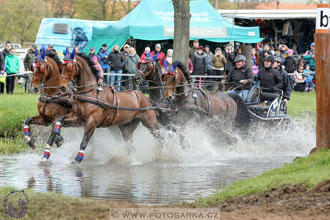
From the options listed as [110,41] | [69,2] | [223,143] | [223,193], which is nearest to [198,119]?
[223,143]

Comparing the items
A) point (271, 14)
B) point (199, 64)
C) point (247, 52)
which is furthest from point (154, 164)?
point (271, 14)

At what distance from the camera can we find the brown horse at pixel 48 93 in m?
12.6

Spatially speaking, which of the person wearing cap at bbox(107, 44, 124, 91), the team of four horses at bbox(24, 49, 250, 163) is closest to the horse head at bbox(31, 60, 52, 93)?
the team of four horses at bbox(24, 49, 250, 163)

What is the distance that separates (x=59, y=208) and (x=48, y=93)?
6.10 metres

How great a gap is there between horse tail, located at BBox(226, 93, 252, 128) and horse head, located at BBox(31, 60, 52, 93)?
4.45 metres

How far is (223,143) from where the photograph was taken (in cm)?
1455

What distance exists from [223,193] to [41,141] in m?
7.65

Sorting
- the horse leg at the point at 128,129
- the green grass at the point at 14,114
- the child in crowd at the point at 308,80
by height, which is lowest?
the child in crowd at the point at 308,80

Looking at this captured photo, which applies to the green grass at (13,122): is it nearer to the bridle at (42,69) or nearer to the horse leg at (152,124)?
the bridle at (42,69)

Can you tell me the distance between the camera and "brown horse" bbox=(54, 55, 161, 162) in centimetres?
1224

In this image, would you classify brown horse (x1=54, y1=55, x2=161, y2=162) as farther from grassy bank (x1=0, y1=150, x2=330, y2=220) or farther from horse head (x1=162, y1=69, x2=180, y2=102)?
grassy bank (x1=0, y1=150, x2=330, y2=220)

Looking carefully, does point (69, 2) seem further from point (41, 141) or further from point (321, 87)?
point (321, 87)

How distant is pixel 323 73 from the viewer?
10.4 meters

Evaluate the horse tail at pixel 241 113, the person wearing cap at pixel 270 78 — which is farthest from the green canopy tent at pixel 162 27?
the horse tail at pixel 241 113
